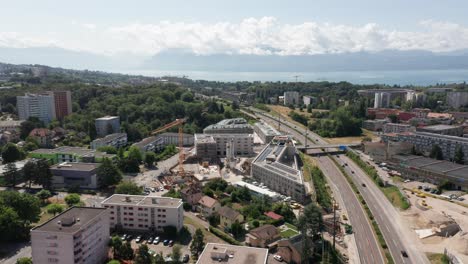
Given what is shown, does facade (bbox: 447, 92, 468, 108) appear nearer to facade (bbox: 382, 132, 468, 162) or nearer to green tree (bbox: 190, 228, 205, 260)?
facade (bbox: 382, 132, 468, 162)

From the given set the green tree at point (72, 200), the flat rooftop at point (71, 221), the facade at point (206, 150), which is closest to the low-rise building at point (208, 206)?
the flat rooftop at point (71, 221)

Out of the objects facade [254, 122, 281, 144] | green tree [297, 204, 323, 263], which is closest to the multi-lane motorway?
green tree [297, 204, 323, 263]

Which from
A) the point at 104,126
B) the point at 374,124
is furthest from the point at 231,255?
the point at 374,124

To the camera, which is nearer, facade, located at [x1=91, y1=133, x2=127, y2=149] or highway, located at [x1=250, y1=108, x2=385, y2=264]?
highway, located at [x1=250, y1=108, x2=385, y2=264]

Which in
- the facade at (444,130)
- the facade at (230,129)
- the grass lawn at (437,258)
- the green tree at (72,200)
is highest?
the facade at (444,130)

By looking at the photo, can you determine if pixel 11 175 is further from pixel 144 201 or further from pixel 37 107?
pixel 37 107

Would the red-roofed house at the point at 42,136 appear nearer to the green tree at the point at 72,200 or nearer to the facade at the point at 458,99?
the green tree at the point at 72,200
